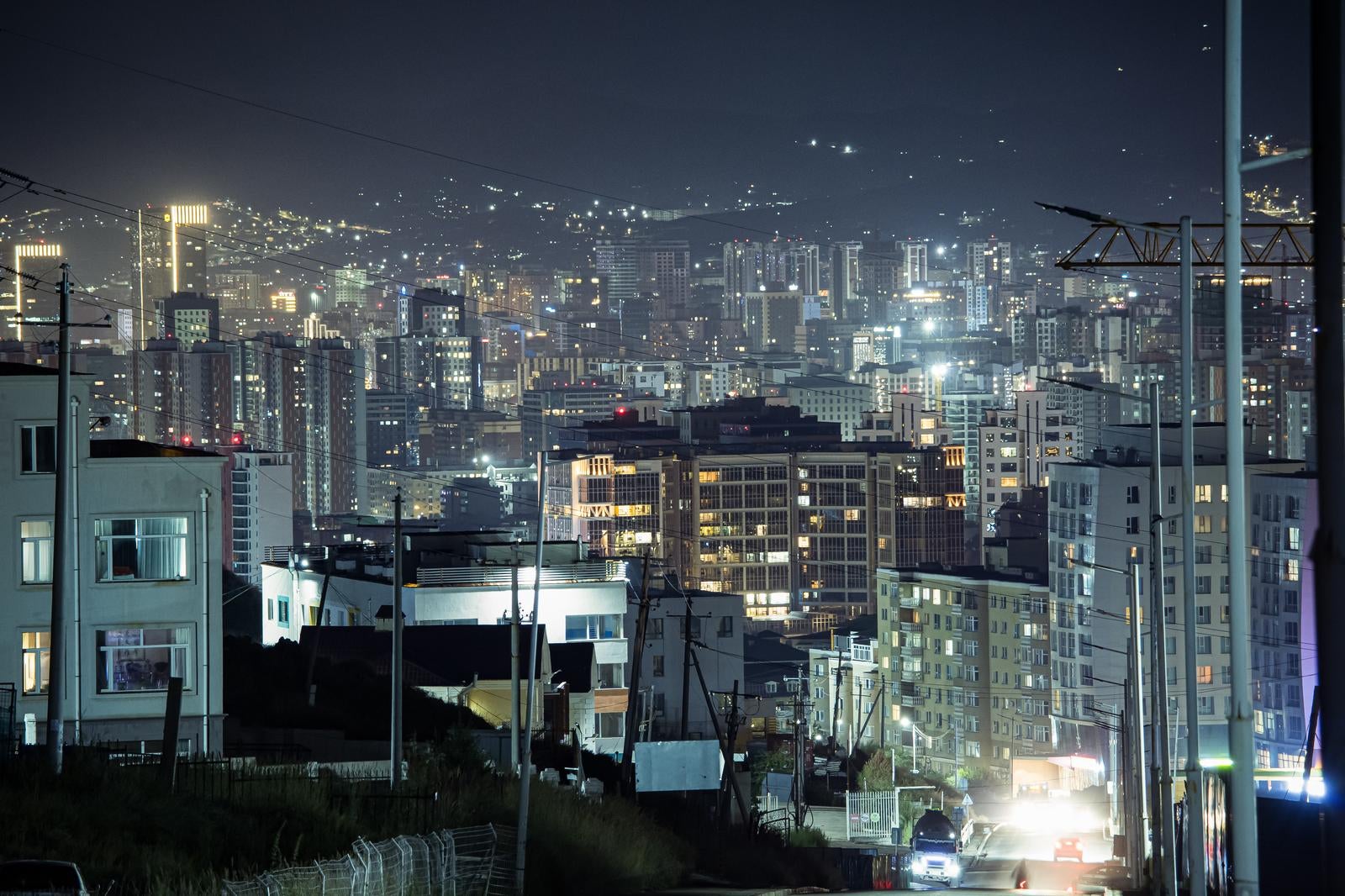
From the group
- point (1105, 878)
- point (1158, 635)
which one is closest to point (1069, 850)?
point (1105, 878)

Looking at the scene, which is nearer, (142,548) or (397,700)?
(397,700)

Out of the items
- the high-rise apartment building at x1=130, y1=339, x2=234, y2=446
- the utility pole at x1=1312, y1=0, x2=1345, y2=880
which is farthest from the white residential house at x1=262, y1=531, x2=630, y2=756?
the high-rise apartment building at x1=130, y1=339, x2=234, y2=446

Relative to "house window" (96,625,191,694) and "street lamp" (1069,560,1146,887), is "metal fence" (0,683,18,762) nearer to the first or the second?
"house window" (96,625,191,694)

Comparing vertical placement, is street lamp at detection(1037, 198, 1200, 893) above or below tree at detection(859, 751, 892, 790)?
above

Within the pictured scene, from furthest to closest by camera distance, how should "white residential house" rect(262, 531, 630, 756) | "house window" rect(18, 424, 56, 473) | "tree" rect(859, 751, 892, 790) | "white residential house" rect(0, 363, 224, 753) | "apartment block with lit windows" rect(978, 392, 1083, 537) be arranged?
"apartment block with lit windows" rect(978, 392, 1083, 537) → "tree" rect(859, 751, 892, 790) → "white residential house" rect(262, 531, 630, 756) → "house window" rect(18, 424, 56, 473) → "white residential house" rect(0, 363, 224, 753)

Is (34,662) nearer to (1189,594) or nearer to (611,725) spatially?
(1189,594)

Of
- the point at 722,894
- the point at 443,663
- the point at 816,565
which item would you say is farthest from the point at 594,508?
the point at 722,894

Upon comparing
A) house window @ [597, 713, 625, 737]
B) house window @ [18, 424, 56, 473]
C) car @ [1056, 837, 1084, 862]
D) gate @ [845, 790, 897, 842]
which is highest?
house window @ [18, 424, 56, 473]
